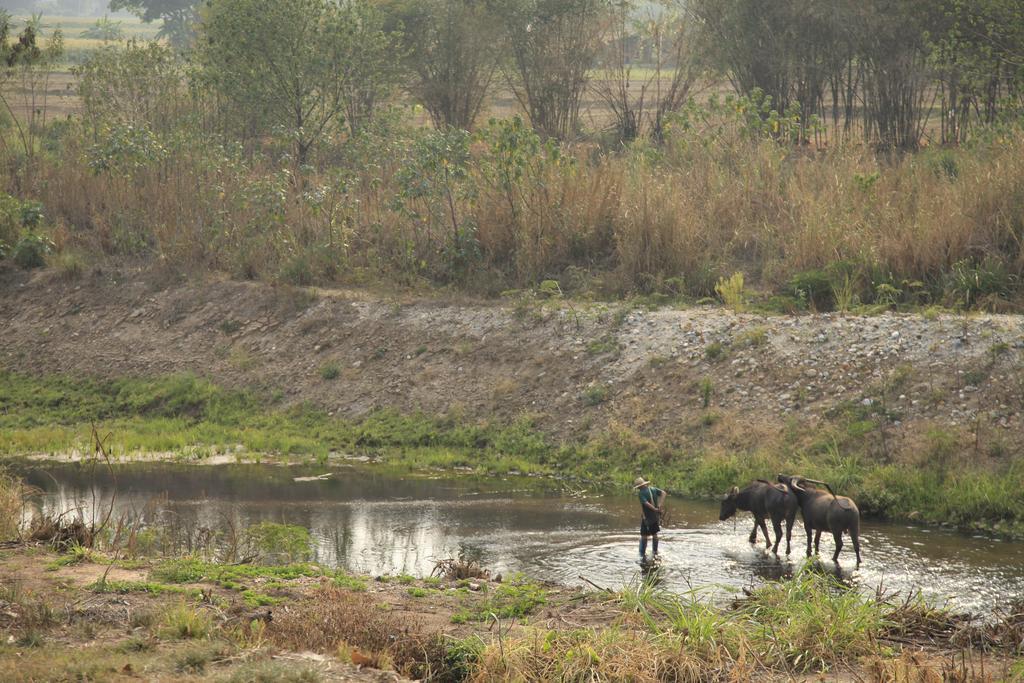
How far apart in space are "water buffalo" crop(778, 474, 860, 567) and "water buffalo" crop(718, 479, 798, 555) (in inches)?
4.8

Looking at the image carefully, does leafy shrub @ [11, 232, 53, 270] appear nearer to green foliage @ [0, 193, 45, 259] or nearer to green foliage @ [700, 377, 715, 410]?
green foliage @ [0, 193, 45, 259]

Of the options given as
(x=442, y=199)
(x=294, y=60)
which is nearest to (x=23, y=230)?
(x=294, y=60)

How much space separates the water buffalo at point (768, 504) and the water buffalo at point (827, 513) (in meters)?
0.12

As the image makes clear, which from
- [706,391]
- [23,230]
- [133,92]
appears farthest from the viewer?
[133,92]

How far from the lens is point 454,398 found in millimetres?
18484

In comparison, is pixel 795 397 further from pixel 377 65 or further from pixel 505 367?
pixel 377 65

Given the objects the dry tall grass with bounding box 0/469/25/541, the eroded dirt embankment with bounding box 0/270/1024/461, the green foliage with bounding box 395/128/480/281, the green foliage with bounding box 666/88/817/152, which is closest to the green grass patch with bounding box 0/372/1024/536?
the eroded dirt embankment with bounding box 0/270/1024/461

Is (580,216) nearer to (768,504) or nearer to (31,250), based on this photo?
(768,504)

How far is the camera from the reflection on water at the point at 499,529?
1118cm

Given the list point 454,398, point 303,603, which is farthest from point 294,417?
point 303,603

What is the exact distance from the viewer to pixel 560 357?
60.6 ft

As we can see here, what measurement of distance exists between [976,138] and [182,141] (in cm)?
1648

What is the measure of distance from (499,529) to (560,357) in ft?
18.6

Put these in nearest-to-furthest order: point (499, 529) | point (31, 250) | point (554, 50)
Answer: point (499, 529), point (31, 250), point (554, 50)
